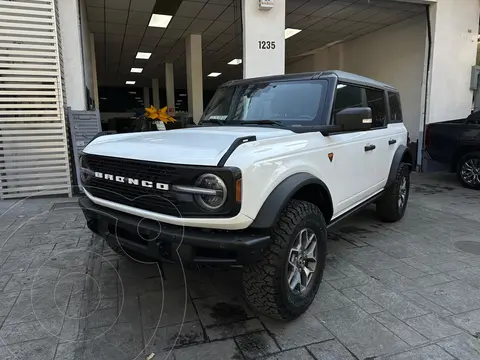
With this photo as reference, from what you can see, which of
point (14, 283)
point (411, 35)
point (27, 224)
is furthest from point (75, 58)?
point (411, 35)

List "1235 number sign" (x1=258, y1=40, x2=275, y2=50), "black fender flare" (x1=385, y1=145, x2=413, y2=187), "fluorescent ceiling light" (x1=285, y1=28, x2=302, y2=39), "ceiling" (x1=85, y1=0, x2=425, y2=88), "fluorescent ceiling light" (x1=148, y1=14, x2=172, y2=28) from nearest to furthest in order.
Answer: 1. "black fender flare" (x1=385, y1=145, x2=413, y2=187)
2. "1235 number sign" (x1=258, y1=40, x2=275, y2=50)
3. "ceiling" (x1=85, y1=0, x2=425, y2=88)
4. "fluorescent ceiling light" (x1=148, y1=14, x2=172, y2=28)
5. "fluorescent ceiling light" (x1=285, y1=28, x2=302, y2=39)

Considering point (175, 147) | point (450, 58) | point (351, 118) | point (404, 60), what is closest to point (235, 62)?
point (404, 60)

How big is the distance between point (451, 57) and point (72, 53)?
8.82 metres

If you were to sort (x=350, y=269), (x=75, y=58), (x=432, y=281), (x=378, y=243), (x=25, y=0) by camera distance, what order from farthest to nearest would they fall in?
(x=75, y=58) → (x=25, y=0) → (x=378, y=243) → (x=350, y=269) → (x=432, y=281)

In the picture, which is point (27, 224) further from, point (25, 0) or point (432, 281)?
point (432, 281)

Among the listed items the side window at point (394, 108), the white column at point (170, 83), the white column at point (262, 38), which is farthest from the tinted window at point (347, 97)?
the white column at point (170, 83)

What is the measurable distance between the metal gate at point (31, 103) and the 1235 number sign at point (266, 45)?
3.70 metres

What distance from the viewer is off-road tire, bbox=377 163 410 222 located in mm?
4598

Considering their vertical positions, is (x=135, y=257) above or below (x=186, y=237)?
below

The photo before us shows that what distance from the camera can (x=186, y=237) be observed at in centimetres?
205

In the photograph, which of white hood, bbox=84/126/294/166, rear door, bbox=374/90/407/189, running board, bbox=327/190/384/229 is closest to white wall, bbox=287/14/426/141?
rear door, bbox=374/90/407/189

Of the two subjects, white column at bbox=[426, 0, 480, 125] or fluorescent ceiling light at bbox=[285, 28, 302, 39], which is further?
fluorescent ceiling light at bbox=[285, 28, 302, 39]

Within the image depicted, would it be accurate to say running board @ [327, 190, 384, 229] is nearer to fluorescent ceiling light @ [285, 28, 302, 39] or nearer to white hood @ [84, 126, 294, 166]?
white hood @ [84, 126, 294, 166]

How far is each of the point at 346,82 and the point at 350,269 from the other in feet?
5.73
